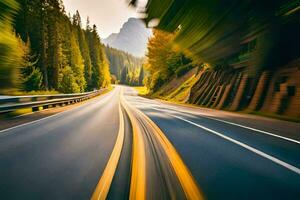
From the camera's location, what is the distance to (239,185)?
2473mm

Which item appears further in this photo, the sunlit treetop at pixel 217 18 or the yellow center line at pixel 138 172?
the sunlit treetop at pixel 217 18

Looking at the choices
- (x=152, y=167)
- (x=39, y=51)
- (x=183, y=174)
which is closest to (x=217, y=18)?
(x=183, y=174)

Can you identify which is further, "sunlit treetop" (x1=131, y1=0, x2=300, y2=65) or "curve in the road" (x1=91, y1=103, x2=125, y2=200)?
"sunlit treetop" (x1=131, y1=0, x2=300, y2=65)

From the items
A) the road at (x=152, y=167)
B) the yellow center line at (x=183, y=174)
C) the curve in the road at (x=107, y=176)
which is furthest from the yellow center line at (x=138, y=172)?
the yellow center line at (x=183, y=174)

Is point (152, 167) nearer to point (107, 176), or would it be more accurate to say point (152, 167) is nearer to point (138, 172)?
point (138, 172)

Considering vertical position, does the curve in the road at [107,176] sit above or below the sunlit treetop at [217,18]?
below

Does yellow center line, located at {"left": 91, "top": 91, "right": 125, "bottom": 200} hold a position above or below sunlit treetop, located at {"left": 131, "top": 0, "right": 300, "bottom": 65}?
below

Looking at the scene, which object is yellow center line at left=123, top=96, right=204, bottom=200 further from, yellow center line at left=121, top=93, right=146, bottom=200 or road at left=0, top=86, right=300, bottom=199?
yellow center line at left=121, top=93, right=146, bottom=200

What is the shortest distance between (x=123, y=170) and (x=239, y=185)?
4.57 feet

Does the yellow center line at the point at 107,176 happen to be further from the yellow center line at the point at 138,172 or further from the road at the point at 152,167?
the yellow center line at the point at 138,172

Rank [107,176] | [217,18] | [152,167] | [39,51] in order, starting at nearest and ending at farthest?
[217,18], [107,176], [152,167], [39,51]

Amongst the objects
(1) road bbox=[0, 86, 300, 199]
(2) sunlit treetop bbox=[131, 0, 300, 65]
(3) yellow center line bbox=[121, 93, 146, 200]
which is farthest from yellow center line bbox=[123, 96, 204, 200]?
(2) sunlit treetop bbox=[131, 0, 300, 65]

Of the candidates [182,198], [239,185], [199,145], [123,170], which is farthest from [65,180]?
[199,145]

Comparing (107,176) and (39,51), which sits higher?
(39,51)
